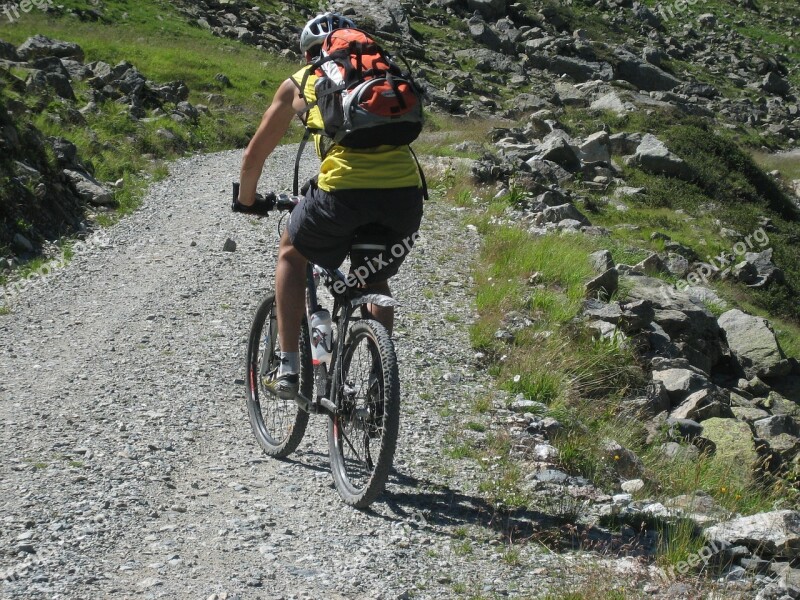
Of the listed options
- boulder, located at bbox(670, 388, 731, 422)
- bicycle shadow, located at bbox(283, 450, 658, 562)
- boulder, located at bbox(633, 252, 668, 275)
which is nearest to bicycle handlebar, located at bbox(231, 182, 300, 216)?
bicycle shadow, located at bbox(283, 450, 658, 562)

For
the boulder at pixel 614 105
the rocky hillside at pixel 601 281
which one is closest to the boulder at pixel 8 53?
the rocky hillside at pixel 601 281

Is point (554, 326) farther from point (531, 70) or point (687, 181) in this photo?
point (531, 70)

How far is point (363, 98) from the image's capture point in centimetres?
439

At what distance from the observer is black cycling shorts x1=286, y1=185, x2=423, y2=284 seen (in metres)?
4.60

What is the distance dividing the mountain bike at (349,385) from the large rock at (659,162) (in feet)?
74.3

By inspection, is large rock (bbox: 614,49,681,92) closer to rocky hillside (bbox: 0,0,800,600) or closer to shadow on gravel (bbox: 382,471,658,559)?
rocky hillside (bbox: 0,0,800,600)

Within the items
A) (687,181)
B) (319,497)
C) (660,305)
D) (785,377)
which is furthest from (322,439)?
(687,181)

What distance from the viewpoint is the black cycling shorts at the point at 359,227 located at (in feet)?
15.1

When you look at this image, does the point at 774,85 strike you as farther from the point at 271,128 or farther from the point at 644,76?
the point at 271,128

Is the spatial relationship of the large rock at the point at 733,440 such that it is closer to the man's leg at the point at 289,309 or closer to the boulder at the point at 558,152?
the man's leg at the point at 289,309

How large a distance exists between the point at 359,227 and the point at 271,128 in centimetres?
Answer: 73

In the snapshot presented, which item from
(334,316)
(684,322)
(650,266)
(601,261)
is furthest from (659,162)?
(334,316)

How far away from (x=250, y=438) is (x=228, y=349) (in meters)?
2.06

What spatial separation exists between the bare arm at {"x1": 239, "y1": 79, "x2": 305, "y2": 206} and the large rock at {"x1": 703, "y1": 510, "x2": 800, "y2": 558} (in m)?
3.13
